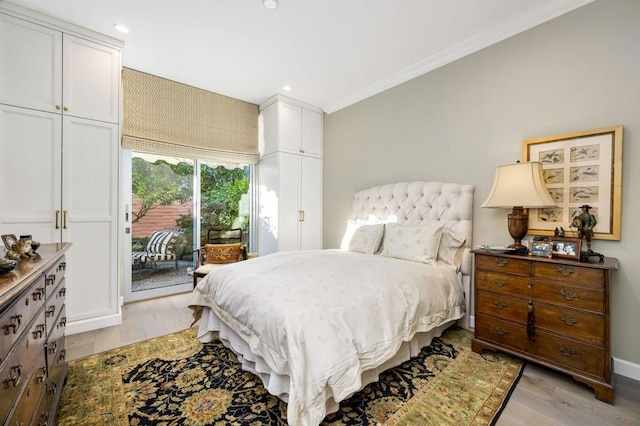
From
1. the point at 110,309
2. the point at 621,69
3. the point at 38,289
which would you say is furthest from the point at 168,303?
the point at 621,69

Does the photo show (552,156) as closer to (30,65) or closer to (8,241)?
(8,241)

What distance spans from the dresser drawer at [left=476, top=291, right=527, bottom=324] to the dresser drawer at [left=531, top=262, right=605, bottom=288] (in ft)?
0.80

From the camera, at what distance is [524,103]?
2.42 m

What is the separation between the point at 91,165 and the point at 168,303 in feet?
5.93

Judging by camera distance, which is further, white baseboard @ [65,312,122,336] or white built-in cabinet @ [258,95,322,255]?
white built-in cabinet @ [258,95,322,255]

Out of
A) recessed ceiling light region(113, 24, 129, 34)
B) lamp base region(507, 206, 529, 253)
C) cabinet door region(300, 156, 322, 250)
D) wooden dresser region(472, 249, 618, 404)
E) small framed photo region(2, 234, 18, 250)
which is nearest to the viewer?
small framed photo region(2, 234, 18, 250)

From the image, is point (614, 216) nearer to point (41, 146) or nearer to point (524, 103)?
point (524, 103)

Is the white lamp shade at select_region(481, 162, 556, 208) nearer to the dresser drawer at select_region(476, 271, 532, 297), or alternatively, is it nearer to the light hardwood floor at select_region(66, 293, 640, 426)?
the dresser drawer at select_region(476, 271, 532, 297)

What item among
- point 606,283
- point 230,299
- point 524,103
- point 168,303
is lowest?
point 168,303

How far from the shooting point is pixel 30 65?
240cm

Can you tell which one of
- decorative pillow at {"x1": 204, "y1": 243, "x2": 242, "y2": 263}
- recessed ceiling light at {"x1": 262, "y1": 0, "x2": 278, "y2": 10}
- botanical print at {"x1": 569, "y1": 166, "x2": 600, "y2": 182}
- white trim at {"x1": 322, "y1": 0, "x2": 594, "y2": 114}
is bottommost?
decorative pillow at {"x1": 204, "y1": 243, "x2": 242, "y2": 263}

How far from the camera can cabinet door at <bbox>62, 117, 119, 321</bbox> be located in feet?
8.45

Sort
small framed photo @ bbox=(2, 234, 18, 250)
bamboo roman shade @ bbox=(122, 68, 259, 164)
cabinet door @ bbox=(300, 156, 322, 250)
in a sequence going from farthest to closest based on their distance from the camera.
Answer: cabinet door @ bbox=(300, 156, 322, 250), bamboo roman shade @ bbox=(122, 68, 259, 164), small framed photo @ bbox=(2, 234, 18, 250)

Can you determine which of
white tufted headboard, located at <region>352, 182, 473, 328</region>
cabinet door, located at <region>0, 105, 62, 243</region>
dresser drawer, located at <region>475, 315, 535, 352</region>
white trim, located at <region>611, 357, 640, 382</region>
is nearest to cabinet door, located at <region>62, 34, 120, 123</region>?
cabinet door, located at <region>0, 105, 62, 243</region>
